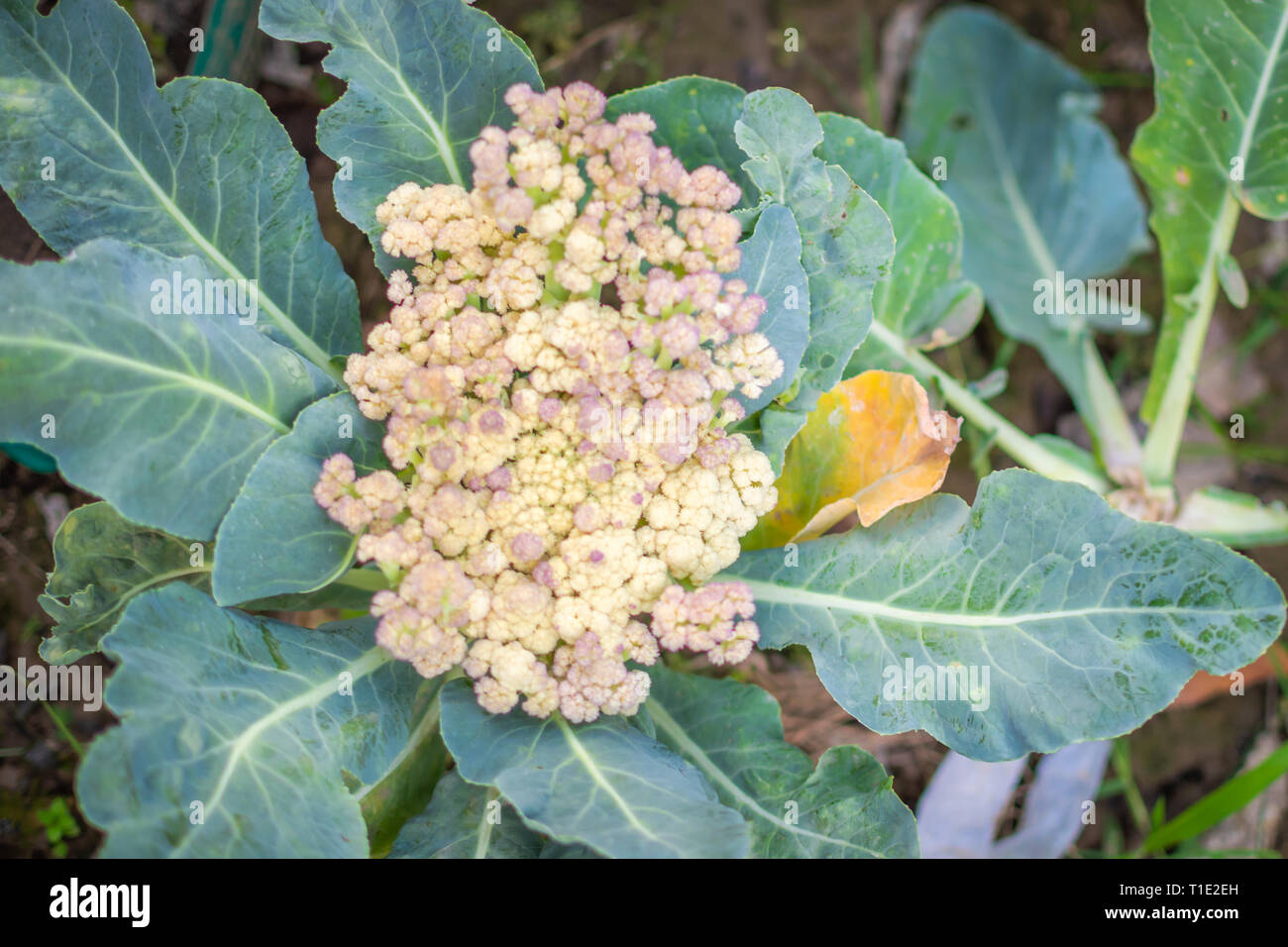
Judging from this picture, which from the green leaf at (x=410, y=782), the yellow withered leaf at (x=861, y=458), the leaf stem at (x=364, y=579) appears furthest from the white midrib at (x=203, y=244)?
the yellow withered leaf at (x=861, y=458)

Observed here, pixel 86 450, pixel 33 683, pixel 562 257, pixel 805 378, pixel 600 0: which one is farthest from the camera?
pixel 600 0

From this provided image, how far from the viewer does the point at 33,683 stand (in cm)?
217

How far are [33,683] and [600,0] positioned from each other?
98.0 inches

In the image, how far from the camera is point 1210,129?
7.32ft

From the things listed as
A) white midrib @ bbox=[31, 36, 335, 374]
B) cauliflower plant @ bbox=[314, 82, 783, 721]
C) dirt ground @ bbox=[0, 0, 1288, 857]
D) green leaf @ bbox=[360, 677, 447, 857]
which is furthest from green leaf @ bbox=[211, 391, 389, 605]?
dirt ground @ bbox=[0, 0, 1288, 857]

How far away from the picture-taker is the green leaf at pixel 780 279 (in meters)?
1.66

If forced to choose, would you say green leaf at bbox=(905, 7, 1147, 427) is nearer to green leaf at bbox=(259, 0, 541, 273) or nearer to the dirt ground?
the dirt ground

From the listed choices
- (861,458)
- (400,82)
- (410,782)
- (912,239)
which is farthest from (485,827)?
(912,239)

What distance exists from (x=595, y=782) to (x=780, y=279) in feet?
3.16

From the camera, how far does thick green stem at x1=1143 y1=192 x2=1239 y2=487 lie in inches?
91.6

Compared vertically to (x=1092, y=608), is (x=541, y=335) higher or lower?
higher

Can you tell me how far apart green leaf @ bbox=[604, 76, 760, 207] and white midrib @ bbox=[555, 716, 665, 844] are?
1166 millimetres
